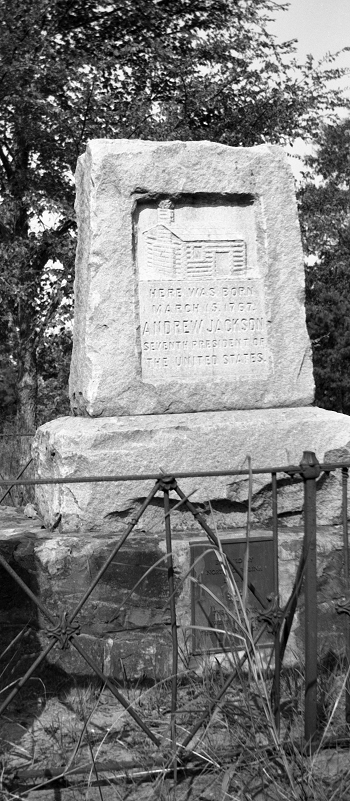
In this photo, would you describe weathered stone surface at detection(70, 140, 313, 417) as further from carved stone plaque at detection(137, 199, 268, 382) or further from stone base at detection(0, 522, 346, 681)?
stone base at detection(0, 522, 346, 681)

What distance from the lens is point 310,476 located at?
2975mm

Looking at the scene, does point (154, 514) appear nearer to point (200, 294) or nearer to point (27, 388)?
point (200, 294)

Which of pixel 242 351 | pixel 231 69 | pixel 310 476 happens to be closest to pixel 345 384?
pixel 231 69

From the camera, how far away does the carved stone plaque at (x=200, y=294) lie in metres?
4.28

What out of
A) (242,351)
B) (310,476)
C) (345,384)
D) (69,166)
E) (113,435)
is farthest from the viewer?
(345,384)

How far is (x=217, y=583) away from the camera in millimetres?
3801

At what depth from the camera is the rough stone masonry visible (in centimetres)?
401

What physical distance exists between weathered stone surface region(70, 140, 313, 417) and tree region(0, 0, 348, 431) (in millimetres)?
5514

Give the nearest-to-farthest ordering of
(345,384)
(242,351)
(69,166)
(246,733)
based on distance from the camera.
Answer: (246,733) → (242,351) → (69,166) → (345,384)

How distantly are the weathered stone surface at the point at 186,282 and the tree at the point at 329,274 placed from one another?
7228 millimetres

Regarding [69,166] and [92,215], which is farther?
[69,166]

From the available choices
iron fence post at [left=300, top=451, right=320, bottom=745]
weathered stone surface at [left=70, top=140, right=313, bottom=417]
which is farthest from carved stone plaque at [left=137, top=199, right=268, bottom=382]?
iron fence post at [left=300, top=451, right=320, bottom=745]

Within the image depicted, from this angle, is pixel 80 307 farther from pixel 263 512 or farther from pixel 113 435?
pixel 263 512

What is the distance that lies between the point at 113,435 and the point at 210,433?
444 millimetres
